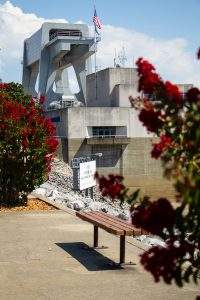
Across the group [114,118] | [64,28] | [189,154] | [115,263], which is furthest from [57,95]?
[189,154]

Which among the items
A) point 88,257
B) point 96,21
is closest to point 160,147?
point 88,257

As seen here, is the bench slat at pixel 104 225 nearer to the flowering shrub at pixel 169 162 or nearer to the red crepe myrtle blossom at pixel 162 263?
the flowering shrub at pixel 169 162

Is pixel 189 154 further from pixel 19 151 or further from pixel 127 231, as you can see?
pixel 19 151

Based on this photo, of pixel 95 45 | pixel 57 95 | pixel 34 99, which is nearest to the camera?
pixel 34 99

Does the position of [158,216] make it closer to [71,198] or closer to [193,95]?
[193,95]

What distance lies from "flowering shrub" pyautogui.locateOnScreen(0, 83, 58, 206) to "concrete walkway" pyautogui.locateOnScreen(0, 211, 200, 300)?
3429mm

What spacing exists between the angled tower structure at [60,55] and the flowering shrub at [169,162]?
54147 millimetres

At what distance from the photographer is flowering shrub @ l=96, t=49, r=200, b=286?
2.76m

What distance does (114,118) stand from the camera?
49094 millimetres

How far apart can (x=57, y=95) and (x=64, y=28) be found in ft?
25.8

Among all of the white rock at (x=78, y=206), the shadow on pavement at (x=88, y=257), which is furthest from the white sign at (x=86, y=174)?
the shadow on pavement at (x=88, y=257)

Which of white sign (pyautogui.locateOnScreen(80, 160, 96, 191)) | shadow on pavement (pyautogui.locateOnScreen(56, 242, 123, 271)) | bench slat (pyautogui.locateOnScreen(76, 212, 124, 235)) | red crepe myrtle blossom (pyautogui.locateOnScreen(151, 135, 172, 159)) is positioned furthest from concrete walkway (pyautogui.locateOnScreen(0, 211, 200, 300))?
white sign (pyautogui.locateOnScreen(80, 160, 96, 191))

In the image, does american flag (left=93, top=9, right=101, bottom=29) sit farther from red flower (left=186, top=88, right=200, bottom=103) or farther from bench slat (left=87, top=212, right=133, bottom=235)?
red flower (left=186, top=88, right=200, bottom=103)

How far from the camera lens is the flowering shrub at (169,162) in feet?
9.07
